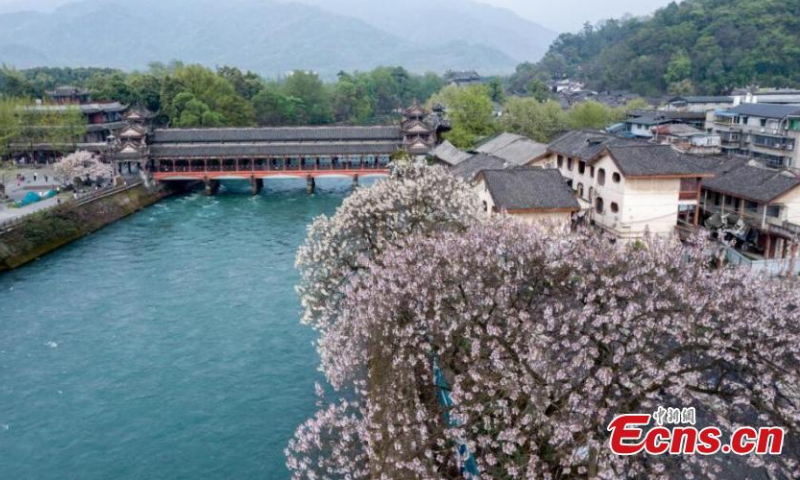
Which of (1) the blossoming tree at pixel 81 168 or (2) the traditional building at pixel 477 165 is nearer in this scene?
(2) the traditional building at pixel 477 165

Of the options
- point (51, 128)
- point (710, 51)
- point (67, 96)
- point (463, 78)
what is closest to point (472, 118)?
point (51, 128)

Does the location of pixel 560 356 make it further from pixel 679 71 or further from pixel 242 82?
pixel 679 71

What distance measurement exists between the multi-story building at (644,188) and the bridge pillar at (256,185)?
1306 inches

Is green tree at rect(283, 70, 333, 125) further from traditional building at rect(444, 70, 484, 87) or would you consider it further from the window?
the window

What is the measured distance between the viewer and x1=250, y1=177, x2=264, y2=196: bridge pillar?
188ft

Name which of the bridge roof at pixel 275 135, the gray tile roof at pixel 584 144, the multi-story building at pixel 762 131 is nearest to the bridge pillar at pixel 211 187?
the bridge roof at pixel 275 135

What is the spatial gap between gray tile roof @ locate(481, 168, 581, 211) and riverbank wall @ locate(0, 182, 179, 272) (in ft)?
88.7

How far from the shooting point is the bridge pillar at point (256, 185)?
188 feet

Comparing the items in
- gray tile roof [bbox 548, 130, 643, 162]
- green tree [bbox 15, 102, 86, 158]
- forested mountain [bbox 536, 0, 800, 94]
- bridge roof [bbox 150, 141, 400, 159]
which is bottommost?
bridge roof [bbox 150, 141, 400, 159]

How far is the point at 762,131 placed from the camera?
5500 centimetres

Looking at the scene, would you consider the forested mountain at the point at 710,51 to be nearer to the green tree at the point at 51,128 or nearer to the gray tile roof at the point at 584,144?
the gray tile roof at the point at 584,144

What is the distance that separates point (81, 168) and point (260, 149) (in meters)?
14.8

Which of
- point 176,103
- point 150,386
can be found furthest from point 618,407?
point 176,103

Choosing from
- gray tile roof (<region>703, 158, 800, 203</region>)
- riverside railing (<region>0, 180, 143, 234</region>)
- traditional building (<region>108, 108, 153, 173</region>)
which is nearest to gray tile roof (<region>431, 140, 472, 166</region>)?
gray tile roof (<region>703, 158, 800, 203</region>)
